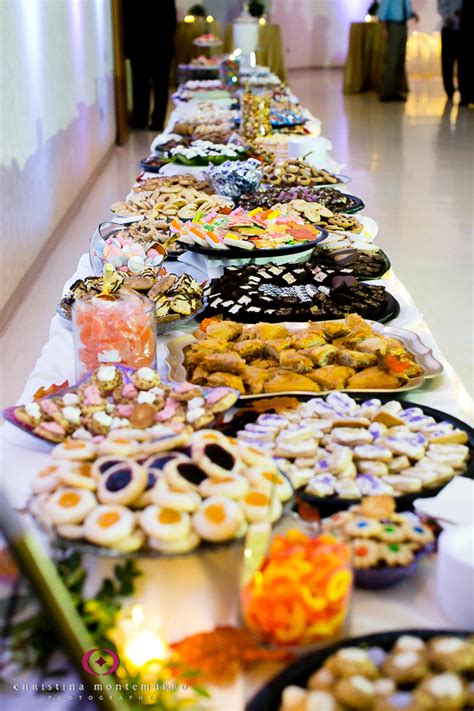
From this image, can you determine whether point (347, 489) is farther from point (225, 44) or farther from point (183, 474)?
point (225, 44)

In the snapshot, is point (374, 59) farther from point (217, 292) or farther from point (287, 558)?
point (287, 558)

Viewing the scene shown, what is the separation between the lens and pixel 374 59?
12641 millimetres

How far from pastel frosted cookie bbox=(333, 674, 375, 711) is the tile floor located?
247 centimetres

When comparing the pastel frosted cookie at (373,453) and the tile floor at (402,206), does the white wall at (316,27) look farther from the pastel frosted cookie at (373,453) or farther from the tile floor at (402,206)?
the pastel frosted cookie at (373,453)

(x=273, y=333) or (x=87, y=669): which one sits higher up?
(x=87, y=669)

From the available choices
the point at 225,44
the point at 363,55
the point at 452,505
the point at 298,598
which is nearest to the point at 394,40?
the point at 363,55

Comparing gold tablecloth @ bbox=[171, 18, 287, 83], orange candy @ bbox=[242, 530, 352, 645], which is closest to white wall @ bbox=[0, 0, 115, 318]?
orange candy @ bbox=[242, 530, 352, 645]

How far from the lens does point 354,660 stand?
0.84 metres

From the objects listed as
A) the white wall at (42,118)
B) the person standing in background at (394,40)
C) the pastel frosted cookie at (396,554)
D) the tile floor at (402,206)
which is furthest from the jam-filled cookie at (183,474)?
the person standing in background at (394,40)

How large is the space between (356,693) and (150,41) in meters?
8.35

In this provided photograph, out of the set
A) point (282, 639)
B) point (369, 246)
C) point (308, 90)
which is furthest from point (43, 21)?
point (308, 90)

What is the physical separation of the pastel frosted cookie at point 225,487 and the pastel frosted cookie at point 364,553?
14cm

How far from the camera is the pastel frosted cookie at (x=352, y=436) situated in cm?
127

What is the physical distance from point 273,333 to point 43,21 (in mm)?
3944
